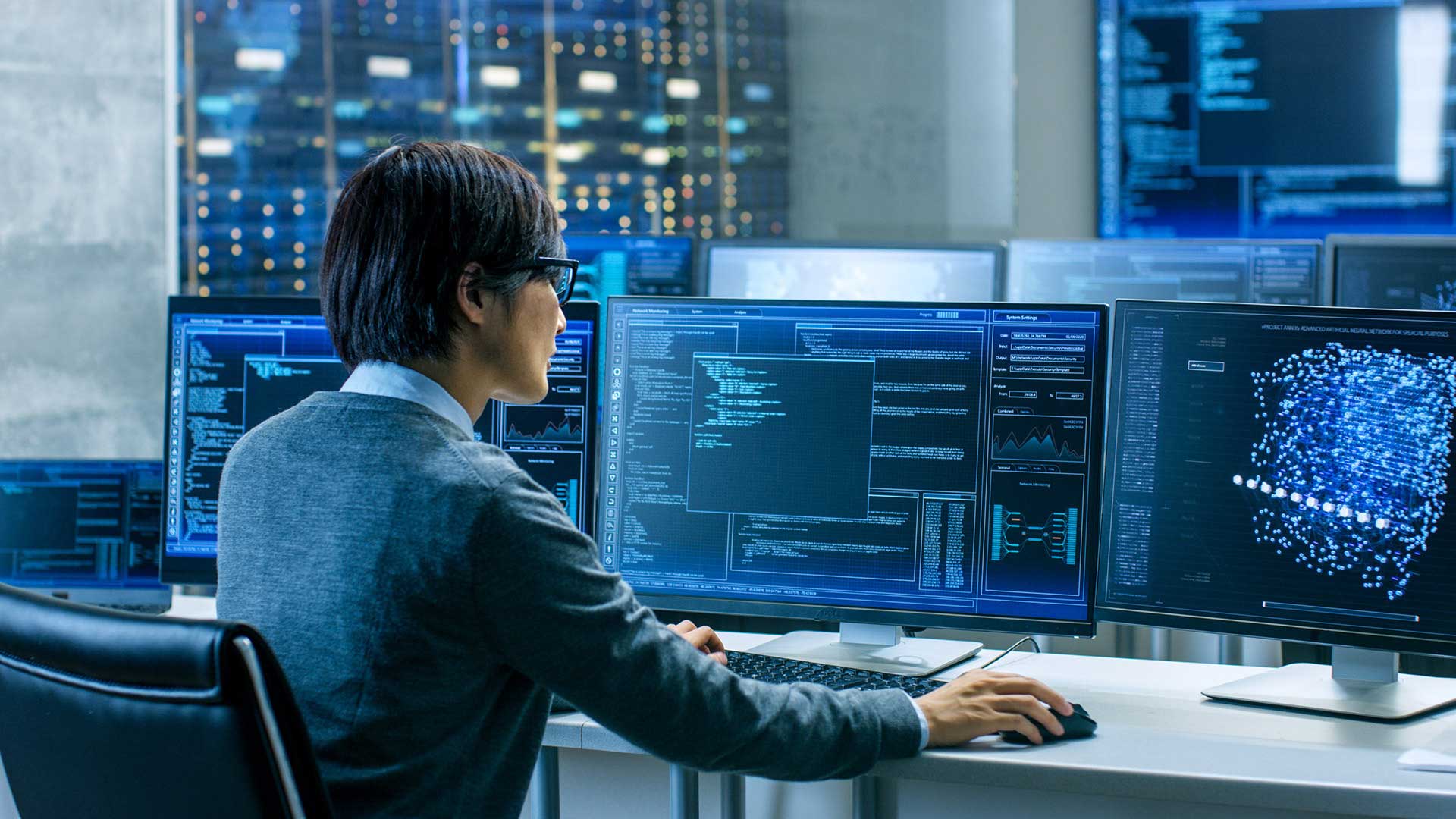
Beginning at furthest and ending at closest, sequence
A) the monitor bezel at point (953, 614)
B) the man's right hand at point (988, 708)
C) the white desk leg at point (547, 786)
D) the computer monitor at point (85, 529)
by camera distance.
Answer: the computer monitor at point (85, 529), the white desk leg at point (547, 786), the monitor bezel at point (953, 614), the man's right hand at point (988, 708)

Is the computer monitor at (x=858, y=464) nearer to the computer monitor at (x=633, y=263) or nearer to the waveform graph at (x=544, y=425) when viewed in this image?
the waveform graph at (x=544, y=425)

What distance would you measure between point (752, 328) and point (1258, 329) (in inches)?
23.1

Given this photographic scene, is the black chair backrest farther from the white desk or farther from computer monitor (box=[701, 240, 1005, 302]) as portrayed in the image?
computer monitor (box=[701, 240, 1005, 302])

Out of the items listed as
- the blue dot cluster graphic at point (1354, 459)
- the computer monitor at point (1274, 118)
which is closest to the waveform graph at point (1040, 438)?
the blue dot cluster graphic at point (1354, 459)

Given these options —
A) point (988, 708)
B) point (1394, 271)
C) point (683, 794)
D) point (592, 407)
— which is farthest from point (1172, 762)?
point (1394, 271)

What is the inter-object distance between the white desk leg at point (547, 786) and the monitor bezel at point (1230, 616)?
690 mm

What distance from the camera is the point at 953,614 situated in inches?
65.9

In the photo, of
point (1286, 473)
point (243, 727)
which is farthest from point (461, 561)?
point (1286, 473)

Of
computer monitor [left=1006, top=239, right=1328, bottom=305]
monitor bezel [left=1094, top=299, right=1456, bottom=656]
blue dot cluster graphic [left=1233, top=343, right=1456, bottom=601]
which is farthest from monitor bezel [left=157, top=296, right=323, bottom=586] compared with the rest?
computer monitor [left=1006, top=239, right=1328, bottom=305]

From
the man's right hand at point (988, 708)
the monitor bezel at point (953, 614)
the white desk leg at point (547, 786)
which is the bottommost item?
the white desk leg at point (547, 786)

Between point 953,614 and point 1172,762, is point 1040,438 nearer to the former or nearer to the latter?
point 953,614

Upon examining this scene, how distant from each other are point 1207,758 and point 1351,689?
342 mm

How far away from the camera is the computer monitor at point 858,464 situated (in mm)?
1658

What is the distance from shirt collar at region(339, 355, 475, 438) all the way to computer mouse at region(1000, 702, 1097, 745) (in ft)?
2.06
